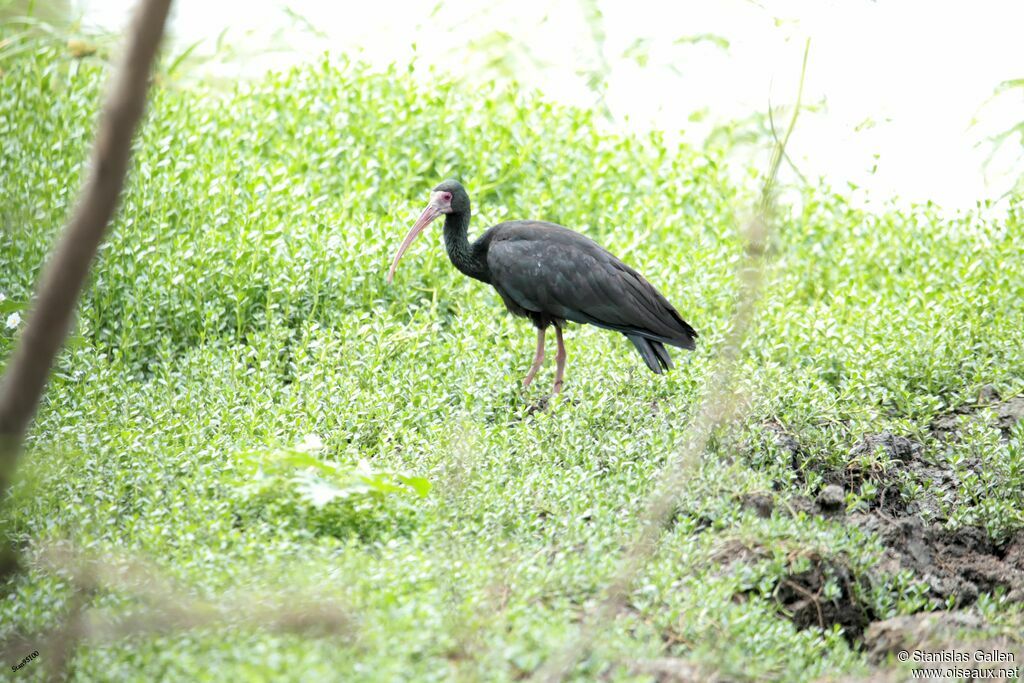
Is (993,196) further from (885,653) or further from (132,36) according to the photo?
(132,36)

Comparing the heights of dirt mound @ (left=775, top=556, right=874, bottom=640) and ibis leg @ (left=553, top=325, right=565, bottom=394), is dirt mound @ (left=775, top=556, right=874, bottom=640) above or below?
below

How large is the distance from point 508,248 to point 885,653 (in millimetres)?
3163

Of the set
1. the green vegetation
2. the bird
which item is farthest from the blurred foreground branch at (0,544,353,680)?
the bird

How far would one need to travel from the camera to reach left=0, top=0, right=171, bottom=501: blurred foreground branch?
2.97 metres

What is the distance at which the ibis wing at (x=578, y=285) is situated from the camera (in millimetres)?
5887

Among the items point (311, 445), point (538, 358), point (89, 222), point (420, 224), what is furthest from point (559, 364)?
point (89, 222)

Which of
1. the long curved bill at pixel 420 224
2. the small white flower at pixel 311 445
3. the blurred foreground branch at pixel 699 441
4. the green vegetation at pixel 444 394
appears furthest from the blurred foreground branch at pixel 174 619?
the long curved bill at pixel 420 224

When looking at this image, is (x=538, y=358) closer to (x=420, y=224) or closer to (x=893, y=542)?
(x=420, y=224)

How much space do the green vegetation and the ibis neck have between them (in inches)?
13.2

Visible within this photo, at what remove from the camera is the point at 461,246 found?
6.57 meters

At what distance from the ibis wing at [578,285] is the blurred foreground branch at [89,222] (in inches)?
129

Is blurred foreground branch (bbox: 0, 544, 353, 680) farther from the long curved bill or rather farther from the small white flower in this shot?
the long curved bill

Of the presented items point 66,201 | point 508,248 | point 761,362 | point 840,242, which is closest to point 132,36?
point 508,248

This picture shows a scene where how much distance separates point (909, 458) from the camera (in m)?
5.44
